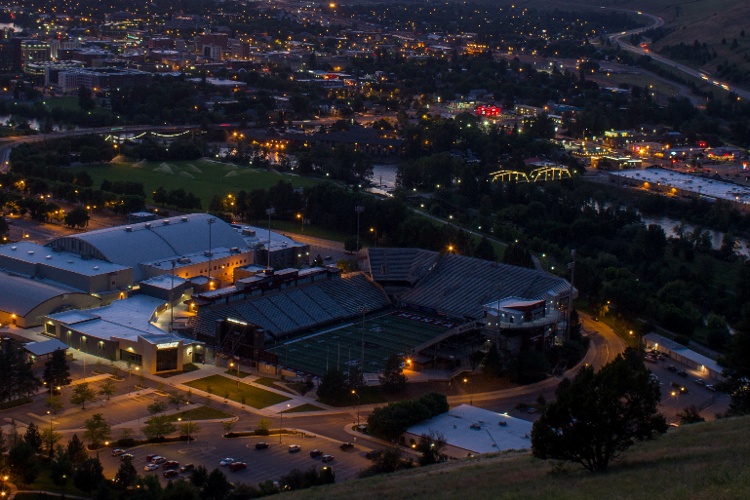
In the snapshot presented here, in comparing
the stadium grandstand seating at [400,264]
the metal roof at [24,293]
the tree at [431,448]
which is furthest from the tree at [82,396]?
the stadium grandstand seating at [400,264]

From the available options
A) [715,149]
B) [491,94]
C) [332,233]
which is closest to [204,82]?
[491,94]

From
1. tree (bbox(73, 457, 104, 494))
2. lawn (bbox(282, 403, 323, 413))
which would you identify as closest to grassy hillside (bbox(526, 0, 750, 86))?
lawn (bbox(282, 403, 323, 413))

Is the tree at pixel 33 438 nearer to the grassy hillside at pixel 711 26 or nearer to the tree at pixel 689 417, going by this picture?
the tree at pixel 689 417

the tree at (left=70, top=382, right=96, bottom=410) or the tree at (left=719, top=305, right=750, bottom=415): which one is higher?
the tree at (left=719, top=305, right=750, bottom=415)

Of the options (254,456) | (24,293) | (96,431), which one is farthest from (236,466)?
(24,293)

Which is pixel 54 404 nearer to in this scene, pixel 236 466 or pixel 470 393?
pixel 236 466

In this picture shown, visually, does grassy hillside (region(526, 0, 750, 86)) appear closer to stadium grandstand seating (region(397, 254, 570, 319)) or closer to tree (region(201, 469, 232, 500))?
stadium grandstand seating (region(397, 254, 570, 319))
